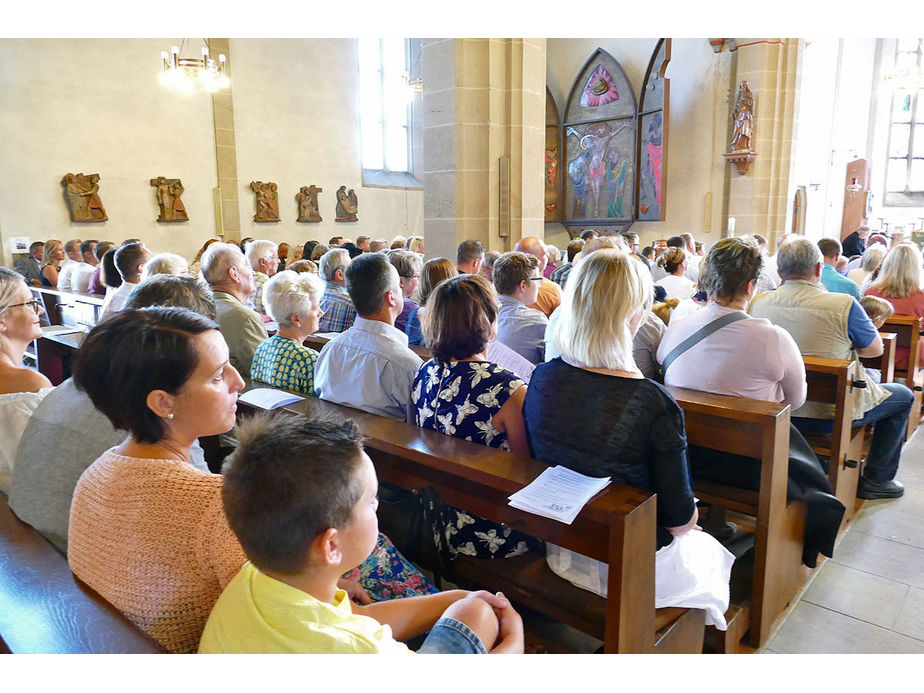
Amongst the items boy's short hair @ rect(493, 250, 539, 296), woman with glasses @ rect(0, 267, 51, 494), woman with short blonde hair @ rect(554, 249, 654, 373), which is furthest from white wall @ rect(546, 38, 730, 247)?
woman with glasses @ rect(0, 267, 51, 494)

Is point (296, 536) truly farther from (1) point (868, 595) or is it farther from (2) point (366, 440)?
(1) point (868, 595)

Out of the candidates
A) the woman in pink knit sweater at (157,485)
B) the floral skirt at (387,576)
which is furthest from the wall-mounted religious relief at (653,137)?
the woman in pink knit sweater at (157,485)

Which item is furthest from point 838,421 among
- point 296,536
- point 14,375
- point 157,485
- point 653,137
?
point 653,137

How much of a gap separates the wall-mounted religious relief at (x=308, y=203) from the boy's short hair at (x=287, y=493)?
12.7 m

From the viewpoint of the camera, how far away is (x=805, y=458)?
107 inches

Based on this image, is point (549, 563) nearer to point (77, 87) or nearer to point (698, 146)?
point (77, 87)

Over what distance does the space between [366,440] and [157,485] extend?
32.8 inches

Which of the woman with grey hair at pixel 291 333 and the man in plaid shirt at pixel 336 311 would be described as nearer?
the woman with grey hair at pixel 291 333

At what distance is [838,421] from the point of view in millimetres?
3152

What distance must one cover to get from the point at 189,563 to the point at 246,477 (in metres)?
0.28

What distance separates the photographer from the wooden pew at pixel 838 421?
A: 310cm

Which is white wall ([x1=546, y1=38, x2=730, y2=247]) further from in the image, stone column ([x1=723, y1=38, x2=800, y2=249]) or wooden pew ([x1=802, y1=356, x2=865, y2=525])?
wooden pew ([x1=802, y1=356, x2=865, y2=525])

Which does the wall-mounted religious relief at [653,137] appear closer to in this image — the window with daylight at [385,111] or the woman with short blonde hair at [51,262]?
the window with daylight at [385,111]

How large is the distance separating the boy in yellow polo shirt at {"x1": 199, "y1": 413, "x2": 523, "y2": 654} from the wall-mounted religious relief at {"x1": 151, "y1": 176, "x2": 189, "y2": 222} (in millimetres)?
11204
